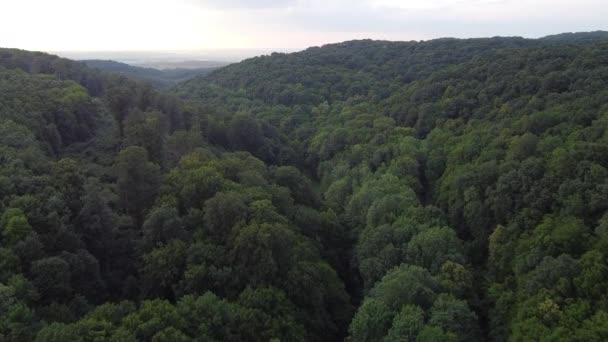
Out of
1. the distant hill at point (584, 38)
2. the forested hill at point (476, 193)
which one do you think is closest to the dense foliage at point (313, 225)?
the forested hill at point (476, 193)

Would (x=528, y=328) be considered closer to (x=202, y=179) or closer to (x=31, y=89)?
(x=202, y=179)

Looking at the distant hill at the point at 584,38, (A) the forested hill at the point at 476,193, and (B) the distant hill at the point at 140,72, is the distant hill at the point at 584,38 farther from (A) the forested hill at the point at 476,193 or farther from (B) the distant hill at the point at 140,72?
(B) the distant hill at the point at 140,72

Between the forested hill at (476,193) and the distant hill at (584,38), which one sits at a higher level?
the distant hill at (584,38)

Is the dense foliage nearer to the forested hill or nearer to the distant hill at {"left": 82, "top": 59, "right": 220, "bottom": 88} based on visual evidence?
the forested hill

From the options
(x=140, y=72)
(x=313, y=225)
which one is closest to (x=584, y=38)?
(x=313, y=225)

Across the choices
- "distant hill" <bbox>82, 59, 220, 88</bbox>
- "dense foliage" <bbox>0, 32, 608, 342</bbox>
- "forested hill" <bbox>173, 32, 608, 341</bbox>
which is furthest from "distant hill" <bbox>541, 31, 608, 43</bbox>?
"distant hill" <bbox>82, 59, 220, 88</bbox>
